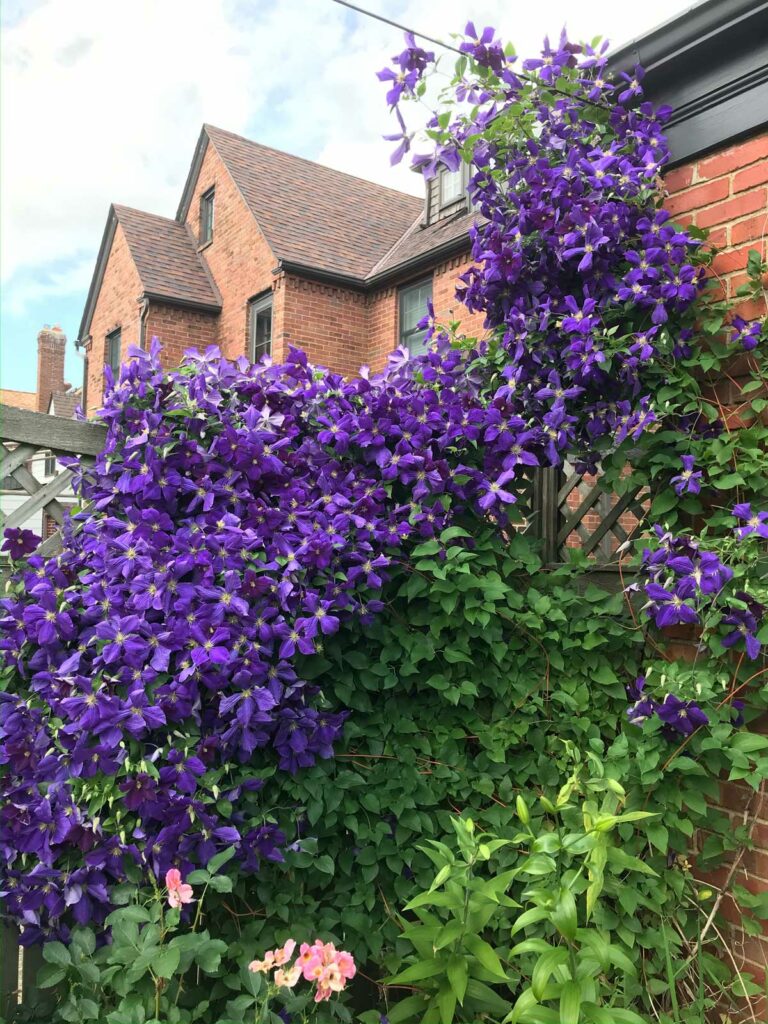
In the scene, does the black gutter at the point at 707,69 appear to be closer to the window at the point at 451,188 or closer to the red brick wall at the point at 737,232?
the red brick wall at the point at 737,232

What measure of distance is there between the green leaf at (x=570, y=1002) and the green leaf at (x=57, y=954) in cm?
120

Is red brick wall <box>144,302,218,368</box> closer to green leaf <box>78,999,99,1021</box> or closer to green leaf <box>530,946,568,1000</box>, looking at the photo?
green leaf <box>78,999,99,1021</box>

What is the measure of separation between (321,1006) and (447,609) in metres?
1.16

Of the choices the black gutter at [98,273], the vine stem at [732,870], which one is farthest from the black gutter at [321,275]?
the vine stem at [732,870]

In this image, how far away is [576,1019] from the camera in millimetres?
1602

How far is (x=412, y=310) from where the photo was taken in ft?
37.5

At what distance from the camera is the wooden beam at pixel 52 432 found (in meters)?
2.33

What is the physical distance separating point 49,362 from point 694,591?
943 inches

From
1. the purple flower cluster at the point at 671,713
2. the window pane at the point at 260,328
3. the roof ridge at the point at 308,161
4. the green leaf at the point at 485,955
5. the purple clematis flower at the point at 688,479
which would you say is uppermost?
the roof ridge at the point at 308,161

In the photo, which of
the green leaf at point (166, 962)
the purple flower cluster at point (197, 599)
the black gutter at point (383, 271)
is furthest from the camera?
the black gutter at point (383, 271)

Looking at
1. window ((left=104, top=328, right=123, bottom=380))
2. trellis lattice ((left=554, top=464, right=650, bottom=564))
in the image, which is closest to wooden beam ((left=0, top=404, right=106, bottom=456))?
trellis lattice ((left=554, top=464, right=650, bottom=564))

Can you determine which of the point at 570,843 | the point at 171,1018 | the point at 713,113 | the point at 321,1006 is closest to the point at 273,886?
the point at 321,1006

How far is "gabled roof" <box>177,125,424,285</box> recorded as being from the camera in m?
11.9

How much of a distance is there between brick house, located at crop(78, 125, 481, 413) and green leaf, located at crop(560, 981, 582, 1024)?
9.28 metres
